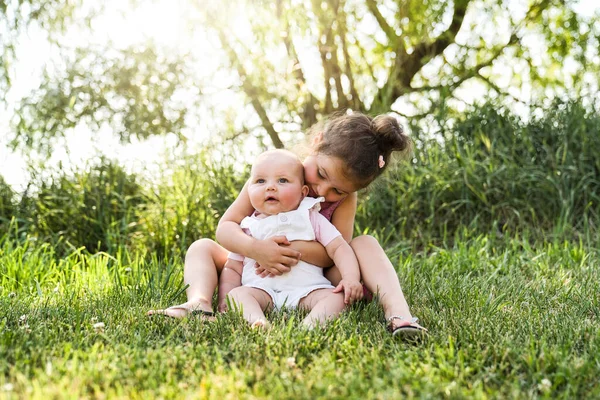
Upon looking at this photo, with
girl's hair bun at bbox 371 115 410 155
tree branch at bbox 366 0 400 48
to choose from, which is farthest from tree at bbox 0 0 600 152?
girl's hair bun at bbox 371 115 410 155

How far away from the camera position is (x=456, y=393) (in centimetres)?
155

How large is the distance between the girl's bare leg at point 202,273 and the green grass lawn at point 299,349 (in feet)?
0.30

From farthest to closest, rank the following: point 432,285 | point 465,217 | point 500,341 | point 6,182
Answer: point 6,182 → point 465,217 → point 432,285 → point 500,341

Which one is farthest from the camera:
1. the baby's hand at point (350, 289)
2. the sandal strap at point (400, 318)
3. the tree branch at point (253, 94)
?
the tree branch at point (253, 94)

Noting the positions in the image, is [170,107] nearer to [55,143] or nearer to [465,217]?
[55,143]

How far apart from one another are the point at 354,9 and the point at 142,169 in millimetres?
2483

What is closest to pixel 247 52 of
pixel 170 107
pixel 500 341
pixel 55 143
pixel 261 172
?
pixel 170 107

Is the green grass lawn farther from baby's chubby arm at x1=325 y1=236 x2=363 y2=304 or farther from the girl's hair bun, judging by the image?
the girl's hair bun

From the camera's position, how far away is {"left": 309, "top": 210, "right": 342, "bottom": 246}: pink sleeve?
2.55 metres

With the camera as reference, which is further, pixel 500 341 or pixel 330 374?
pixel 500 341

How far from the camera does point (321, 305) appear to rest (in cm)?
233

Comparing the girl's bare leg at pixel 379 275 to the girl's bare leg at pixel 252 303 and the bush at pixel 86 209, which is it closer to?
the girl's bare leg at pixel 252 303

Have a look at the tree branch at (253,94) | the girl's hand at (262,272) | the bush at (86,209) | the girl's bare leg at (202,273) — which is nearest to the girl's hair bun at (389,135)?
the girl's hand at (262,272)

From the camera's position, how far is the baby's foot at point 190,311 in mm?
2260
